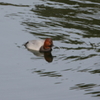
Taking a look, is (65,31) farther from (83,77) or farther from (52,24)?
(83,77)

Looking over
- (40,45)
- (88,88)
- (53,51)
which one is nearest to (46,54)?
(53,51)

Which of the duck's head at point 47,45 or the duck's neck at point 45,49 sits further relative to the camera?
the duck's neck at point 45,49

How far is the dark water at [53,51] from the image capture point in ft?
39.3

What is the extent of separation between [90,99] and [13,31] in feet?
20.1

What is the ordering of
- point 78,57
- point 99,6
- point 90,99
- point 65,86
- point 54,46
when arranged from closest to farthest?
1. point 90,99
2. point 65,86
3. point 78,57
4. point 54,46
5. point 99,6

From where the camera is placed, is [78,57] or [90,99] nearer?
[90,99]

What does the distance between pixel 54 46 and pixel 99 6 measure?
202 inches

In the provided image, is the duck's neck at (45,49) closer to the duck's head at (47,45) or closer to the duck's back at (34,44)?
the duck's head at (47,45)

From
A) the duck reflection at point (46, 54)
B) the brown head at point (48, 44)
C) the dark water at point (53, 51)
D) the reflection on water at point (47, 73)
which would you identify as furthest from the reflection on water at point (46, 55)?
the reflection on water at point (47, 73)

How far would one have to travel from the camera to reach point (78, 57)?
47.8ft

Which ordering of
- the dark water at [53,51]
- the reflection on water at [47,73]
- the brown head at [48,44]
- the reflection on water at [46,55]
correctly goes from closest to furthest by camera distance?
the dark water at [53,51] < the reflection on water at [47,73] < the reflection on water at [46,55] < the brown head at [48,44]

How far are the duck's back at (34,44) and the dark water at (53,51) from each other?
233 mm

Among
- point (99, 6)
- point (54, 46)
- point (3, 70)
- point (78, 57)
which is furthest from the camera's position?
point (99, 6)

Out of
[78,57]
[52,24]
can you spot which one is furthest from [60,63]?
[52,24]
